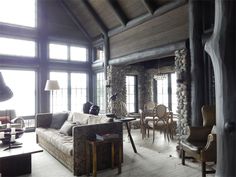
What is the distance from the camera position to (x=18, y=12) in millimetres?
7602

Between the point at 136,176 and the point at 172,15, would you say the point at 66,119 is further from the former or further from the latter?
the point at 172,15

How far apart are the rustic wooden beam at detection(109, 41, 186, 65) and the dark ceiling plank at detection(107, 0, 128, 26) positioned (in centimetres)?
119

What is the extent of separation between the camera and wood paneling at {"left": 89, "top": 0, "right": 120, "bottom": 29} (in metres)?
7.21

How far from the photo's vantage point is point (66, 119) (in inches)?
230

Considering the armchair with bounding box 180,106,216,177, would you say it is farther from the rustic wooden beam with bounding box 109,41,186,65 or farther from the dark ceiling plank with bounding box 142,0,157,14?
the dark ceiling plank with bounding box 142,0,157,14

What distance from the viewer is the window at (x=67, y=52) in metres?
8.40

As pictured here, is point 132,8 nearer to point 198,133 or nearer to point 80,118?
point 80,118

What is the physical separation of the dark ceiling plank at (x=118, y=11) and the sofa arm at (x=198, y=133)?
4.42m

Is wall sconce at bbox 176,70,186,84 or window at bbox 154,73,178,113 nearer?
wall sconce at bbox 176,70,186,84

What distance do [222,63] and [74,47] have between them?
711 centimetres

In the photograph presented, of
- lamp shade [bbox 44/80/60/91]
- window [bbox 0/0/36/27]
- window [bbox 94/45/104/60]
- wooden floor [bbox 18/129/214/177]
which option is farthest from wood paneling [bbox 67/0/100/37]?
wooden floor [bbox 18/129/214/177]

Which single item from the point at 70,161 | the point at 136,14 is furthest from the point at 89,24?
the point at 70,161

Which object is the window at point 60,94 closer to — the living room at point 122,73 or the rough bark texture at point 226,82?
the living room at point 122,73

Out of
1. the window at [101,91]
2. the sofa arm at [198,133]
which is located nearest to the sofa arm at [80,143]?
the sofa arm at [198,133]
